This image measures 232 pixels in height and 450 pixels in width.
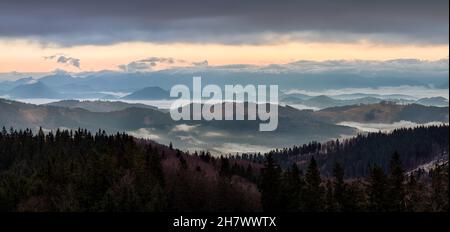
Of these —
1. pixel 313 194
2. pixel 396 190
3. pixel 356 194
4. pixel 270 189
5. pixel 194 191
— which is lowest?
pixel 194 191

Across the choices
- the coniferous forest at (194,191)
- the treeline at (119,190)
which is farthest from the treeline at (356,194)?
the treeline at (119,190)

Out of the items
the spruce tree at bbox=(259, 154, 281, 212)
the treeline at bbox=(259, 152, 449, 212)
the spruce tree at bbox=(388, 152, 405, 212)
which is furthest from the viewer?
the spruce tree at bbox=(259, 154, 281, 212)

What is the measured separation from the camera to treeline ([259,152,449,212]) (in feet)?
421

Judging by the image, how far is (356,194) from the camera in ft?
429

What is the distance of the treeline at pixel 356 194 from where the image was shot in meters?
128

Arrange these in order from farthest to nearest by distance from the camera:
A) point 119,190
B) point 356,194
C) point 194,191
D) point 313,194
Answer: point 194,191 < point 313,194 < point 356,194 < point 119,190

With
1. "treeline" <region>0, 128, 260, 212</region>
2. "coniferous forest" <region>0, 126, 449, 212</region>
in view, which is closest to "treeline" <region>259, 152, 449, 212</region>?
"coniferous forest" <region>0, 126, 449, 212</region>

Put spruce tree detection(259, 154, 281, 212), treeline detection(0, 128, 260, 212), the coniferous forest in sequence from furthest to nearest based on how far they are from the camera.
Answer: spruce tree detection(259, 154, 281, 212) < the coniferous forest < treeline detection(0, 128, 260, 212)

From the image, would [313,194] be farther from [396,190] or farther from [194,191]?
[194,191]

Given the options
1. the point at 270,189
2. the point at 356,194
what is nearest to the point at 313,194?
the point at 356,194

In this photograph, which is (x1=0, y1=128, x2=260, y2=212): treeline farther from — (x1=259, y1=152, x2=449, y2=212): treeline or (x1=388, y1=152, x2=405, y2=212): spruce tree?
(x1=388, y1=152, x2=405, y2=212): spruce tree

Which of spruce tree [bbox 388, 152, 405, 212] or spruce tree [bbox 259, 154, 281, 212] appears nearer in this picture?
spruce tree [bbox 388, 152, 405, 212]

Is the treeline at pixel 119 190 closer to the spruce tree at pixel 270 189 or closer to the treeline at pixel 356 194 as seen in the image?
the spruce tree at pixel 270 189
